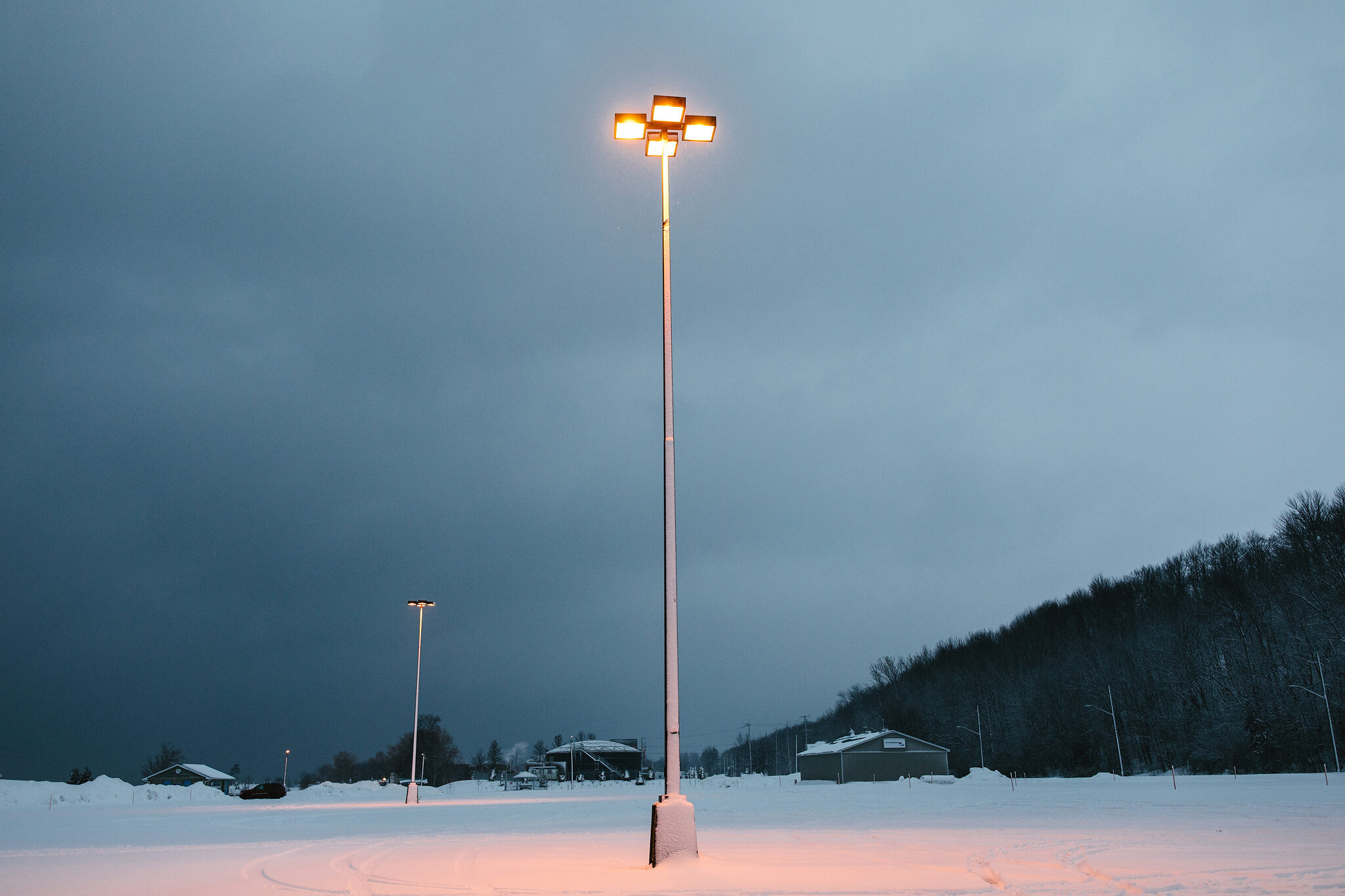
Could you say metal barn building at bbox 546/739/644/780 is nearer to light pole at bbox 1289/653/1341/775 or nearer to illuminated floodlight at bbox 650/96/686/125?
light pole at bbox 1289/653/1341/775

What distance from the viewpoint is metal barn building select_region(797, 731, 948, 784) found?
8275 centimetres

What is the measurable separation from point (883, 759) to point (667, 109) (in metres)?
81.0

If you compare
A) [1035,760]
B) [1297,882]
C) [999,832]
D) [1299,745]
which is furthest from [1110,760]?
[1297,882]

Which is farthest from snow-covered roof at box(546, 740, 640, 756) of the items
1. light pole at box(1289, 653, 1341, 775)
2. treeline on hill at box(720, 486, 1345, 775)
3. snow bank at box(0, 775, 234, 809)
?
light pole at box(1289, 653, 1341, 775)

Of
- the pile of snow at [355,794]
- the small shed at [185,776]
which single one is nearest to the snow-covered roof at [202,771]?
the small shed at [185,776]

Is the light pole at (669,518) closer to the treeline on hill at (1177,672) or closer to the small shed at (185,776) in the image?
the treeline on hill at (1177,672)

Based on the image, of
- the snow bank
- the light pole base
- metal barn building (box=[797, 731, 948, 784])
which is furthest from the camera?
metal barn building (box=[797, 731, 948, 784])

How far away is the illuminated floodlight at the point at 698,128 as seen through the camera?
44.8 ft

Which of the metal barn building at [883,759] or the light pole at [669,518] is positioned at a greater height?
the light pole at [669,518]

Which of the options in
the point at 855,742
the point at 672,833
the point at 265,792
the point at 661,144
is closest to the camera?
the point at 672,833

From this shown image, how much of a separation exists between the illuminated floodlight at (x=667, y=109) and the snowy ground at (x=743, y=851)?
1065 centimetres

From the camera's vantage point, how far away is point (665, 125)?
13461 mm

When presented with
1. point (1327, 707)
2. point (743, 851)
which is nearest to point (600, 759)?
point (1327, 707)

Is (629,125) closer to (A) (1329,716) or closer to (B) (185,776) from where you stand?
(A) (1329,716)
